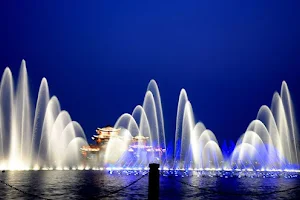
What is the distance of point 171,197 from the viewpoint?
19.6 m

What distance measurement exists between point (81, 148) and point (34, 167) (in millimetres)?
37102

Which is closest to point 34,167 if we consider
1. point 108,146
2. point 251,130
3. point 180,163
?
point 180,163

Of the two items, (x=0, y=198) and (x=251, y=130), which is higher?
(x=251, y=130)

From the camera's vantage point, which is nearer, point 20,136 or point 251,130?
point 20,136

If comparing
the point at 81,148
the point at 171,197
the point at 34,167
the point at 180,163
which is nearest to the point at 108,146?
the point at 81,148

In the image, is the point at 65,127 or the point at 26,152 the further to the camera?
the point at 65,127

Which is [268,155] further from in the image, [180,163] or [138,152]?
[138,152]

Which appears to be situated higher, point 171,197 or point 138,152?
point 138,152

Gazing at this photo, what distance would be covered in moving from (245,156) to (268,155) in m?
6.52

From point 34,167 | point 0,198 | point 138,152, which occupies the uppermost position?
point 138,152

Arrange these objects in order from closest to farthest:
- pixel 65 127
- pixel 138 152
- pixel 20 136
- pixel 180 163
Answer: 1. pixel 20 136
2. pixel 65 127
3. pixel 180 163
4. pixel 138 152

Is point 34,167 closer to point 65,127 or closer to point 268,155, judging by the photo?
point 65,127

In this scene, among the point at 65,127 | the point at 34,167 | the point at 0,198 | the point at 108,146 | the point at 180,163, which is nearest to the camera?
the point at 0,198

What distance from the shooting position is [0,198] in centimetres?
1731
